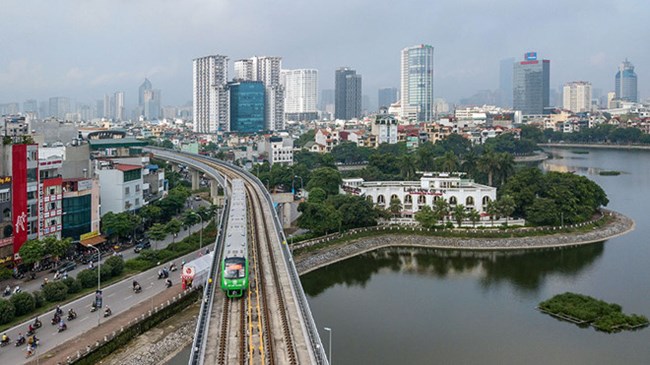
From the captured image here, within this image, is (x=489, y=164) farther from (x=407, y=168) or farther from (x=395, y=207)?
(x=395, y=207)

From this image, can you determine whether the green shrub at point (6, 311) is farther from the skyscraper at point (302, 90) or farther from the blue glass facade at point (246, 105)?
the skyscraper at point (302, 90)

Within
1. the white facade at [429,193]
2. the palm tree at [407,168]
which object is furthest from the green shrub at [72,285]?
the palm tree at [407,168]

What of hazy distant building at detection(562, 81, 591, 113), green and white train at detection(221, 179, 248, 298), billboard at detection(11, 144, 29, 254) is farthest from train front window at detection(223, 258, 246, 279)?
hazy distant building at detection(562, 81, 591, 113)

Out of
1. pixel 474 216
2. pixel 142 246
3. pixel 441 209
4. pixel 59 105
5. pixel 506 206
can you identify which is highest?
pixel 59 105

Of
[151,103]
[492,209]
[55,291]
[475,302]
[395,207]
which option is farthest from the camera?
[151,103]

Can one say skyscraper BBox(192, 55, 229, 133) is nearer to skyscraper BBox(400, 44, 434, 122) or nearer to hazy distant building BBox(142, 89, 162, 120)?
skyscraper BBox(400, 44, 434, 122)

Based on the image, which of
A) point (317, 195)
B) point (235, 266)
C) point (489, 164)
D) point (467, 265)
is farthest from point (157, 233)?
point (489, 164)
